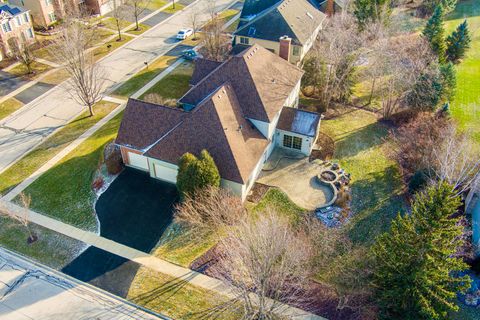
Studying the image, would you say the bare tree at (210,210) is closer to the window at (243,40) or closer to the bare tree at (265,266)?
the bare tree at (265,266)

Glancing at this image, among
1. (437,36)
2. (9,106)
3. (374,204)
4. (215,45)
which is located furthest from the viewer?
(215,45)

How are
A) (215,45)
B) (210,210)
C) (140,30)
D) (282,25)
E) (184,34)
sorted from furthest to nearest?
(140,30) → (184,34) → (215,45) → (282,25) → (210,210)

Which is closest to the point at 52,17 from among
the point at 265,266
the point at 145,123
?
the point at 145,123

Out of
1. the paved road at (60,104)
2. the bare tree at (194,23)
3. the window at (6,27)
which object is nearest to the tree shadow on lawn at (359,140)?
the paved road at (60,104)

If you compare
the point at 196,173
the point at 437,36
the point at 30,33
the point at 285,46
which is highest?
the point at 285,46

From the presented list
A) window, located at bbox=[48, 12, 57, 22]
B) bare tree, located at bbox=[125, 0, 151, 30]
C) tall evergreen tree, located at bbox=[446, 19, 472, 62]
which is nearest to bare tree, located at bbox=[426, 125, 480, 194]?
tall evergreen tree, located at bbox=[446, 19, 472, 62]

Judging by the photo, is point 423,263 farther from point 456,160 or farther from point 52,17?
point 52,17
